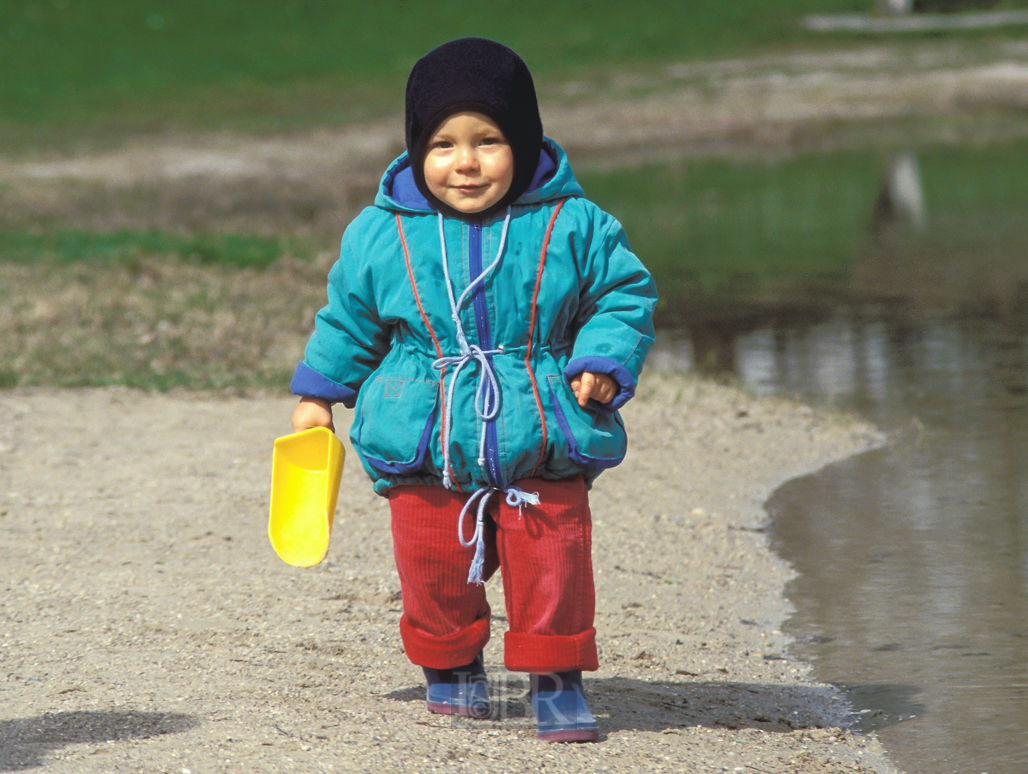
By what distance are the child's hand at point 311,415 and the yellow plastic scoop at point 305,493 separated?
0.05m

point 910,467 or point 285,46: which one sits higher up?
point 285,46

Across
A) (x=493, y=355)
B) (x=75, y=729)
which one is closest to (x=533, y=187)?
(x=493, y=355)

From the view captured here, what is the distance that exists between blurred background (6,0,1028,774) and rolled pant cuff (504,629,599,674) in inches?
34.2

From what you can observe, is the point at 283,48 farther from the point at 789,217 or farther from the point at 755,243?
the point at 755,243

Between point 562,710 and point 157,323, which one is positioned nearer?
point 562,710

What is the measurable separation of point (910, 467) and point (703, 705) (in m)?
2.60

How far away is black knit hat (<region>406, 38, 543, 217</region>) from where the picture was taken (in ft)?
10.3

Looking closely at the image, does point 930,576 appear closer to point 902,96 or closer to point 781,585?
point 781,585

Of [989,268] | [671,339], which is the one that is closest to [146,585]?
[671,339]

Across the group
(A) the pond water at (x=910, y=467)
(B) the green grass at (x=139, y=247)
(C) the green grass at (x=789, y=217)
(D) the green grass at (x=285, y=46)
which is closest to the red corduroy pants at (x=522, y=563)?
(A) the pond water at (x=910, y=467)

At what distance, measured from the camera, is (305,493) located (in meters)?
3.35

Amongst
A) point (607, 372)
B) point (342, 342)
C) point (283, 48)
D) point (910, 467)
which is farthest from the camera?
point (283, 48)

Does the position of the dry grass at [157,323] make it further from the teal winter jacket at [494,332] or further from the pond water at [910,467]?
the teal winter jacket at [494,332]

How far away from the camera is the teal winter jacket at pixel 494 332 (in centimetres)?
314
